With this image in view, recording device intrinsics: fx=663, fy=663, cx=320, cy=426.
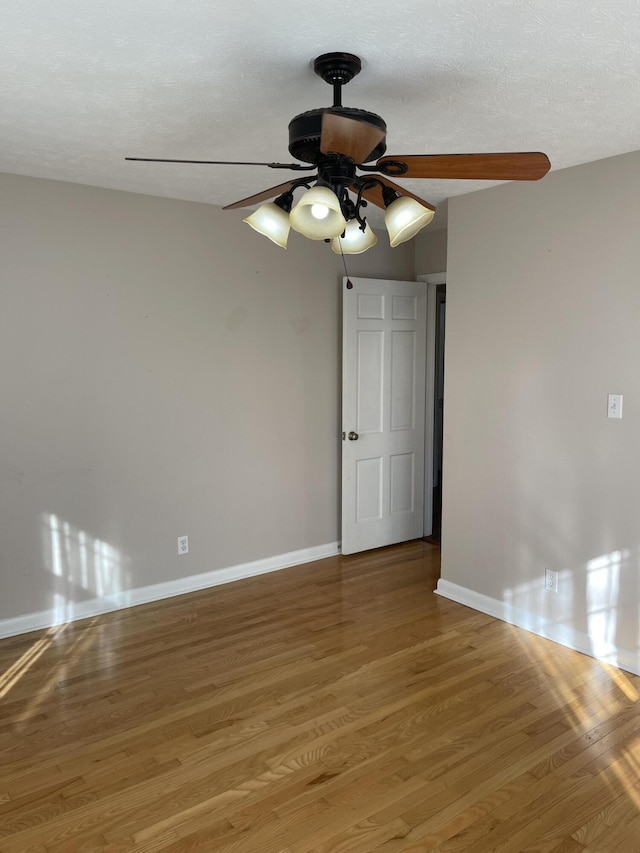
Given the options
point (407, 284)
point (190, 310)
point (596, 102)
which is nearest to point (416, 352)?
point (407, 284)

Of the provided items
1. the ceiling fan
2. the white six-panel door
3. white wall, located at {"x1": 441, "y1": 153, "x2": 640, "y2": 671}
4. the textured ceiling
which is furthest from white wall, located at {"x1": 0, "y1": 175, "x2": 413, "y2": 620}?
the ceiling fan

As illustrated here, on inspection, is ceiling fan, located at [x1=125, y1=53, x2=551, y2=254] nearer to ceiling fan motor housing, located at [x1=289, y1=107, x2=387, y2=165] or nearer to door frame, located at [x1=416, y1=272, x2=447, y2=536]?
ceiling fan motor housing, located at [x1=289, y1=107, x2=387, y2=165]

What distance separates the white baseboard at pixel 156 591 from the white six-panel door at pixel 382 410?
37cm

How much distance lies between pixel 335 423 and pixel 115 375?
1.68m

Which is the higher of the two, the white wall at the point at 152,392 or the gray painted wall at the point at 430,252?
the gray painted wall at the point at 430,252

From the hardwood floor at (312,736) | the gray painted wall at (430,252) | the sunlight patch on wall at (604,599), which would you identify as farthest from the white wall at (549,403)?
the gray painted wall at (430,252)

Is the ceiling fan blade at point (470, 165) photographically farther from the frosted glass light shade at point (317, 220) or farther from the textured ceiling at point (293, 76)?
the textured ceiling at point (293, 76)

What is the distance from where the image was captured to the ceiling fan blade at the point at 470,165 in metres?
1.93

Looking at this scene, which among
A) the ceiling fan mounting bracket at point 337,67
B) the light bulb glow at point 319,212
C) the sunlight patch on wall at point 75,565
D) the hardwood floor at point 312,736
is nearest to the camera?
the light bulb glow at point 319,212

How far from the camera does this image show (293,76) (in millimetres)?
2225

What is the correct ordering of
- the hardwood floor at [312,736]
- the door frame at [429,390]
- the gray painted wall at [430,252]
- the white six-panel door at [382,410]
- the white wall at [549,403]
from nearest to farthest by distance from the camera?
1. the hardwood floor at [312,736]
2. the white wall at [549,403]
3. the white six-panel door at [382,410]
4. the gray painted wall at [430,252]
5. the door frame at [429,390]

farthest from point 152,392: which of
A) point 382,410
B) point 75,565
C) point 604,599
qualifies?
point 604,599

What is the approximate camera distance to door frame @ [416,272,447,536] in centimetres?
513

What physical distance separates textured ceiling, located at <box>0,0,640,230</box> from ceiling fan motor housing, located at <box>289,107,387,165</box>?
0.23 m
